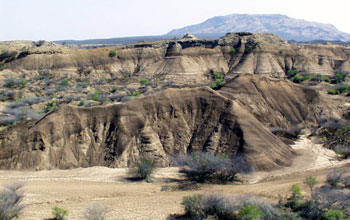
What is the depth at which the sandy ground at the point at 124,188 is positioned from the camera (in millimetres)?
17344

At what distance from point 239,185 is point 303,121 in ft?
63.8

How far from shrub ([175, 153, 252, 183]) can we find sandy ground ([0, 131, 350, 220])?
91 centimetres

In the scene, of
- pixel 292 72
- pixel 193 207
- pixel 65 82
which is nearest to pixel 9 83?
pixel 65 82

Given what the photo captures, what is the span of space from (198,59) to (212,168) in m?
62.3

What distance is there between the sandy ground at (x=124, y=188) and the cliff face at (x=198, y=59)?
4787 centimetres

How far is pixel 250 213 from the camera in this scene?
14.6 metres

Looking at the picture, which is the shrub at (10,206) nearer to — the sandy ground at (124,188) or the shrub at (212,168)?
the sandy ground at (124,188)

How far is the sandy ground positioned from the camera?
56.9ft

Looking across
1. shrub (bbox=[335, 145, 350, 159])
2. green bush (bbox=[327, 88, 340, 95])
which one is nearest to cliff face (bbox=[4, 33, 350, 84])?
green bush (bbox=[327, 88, 340, 95])

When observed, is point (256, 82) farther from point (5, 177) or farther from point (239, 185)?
point (5, 177)

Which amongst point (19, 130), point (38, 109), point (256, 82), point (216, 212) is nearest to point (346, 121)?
point (256, 82)

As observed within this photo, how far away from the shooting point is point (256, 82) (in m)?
40.6

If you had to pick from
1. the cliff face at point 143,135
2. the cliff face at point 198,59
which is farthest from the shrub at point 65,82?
the cliff face at point 143,135

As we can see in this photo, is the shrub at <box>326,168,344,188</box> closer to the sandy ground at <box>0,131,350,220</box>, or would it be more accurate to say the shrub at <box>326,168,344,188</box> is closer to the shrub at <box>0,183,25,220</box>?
the sandy ground at <box>0,131,350,220</box>
